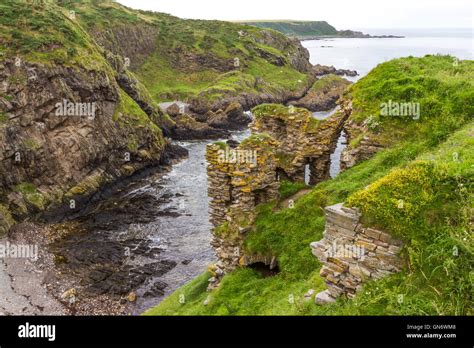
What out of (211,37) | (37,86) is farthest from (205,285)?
(211,37)

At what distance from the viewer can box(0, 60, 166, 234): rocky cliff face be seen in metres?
47.9

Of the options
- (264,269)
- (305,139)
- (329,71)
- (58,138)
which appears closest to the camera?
(264,269)

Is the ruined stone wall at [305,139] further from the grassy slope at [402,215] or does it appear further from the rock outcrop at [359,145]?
the grassy slope at [402,215]

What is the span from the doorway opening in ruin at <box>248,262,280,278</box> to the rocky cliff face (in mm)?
35178

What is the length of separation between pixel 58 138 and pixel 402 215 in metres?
50.4

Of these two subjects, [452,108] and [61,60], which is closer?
[452,108]

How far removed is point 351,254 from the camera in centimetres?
1187

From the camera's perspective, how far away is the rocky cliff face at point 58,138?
47938 mm

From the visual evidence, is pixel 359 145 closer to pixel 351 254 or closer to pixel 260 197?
pixel 260 197

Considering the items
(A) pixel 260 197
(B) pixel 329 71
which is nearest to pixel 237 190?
(A) pixel 260 197

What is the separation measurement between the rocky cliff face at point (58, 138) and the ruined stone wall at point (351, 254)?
42.0 metres
